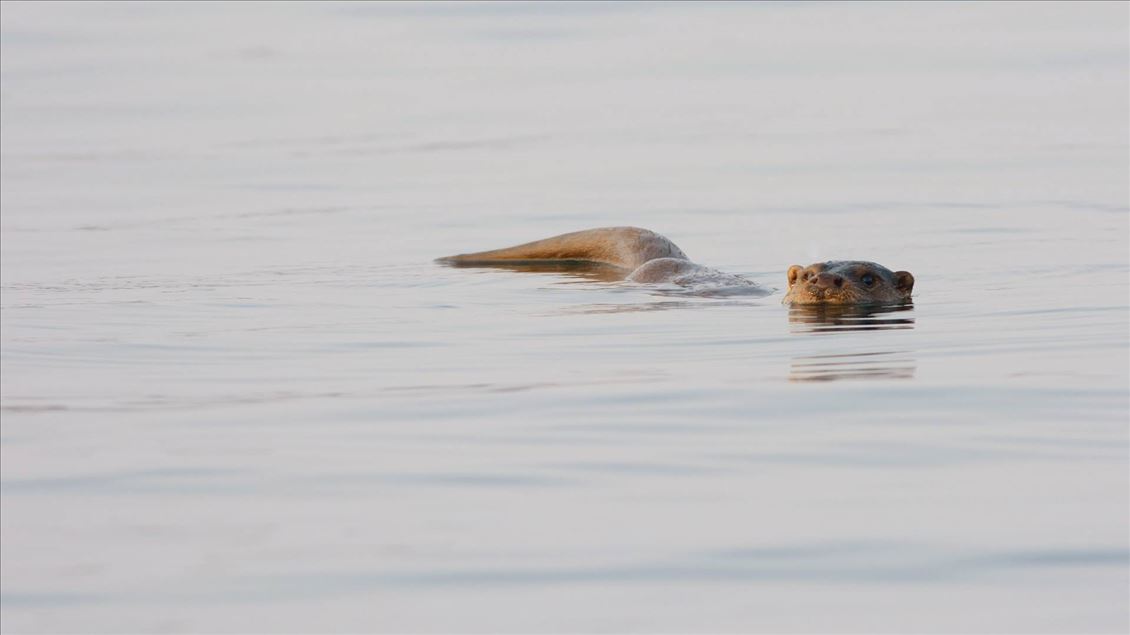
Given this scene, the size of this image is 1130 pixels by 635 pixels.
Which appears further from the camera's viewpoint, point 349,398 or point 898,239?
point 898,239

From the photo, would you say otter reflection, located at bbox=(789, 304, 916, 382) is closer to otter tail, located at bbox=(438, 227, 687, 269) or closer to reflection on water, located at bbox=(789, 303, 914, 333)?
reflection on water, located at bbox=(789, 303, 914, 333)

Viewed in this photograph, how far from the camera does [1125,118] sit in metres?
22.4

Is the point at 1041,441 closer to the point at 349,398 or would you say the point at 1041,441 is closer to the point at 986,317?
the point at 349,398

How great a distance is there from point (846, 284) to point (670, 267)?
1.44 meters

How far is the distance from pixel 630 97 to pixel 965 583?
23230mm

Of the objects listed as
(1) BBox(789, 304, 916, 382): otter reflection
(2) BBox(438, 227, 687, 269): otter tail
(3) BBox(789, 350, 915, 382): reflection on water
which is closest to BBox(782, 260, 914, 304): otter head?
(1) BBox(789, 304, 916, 382): otter reflection

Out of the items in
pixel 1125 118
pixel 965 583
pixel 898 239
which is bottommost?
pixel 965 583

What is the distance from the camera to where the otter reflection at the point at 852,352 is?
23.2 ft

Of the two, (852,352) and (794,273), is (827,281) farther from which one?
(852,352)

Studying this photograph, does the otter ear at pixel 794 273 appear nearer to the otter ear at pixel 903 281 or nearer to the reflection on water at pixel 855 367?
the otter ear at pixel 903 281

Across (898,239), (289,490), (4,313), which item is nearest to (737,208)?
(898,239)

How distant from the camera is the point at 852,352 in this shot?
7.75m

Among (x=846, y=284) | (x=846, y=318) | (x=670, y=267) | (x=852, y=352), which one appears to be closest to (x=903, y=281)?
(x=846, y=284)

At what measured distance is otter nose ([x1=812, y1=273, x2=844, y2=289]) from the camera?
376 inches
